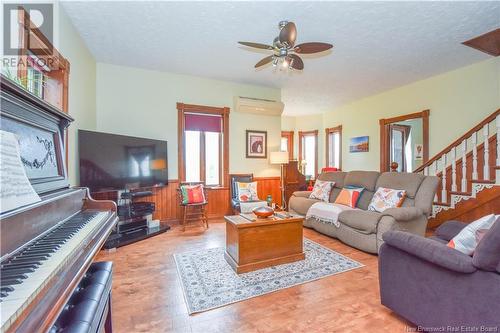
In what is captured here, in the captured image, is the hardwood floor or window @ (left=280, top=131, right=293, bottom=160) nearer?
the hardwood floor

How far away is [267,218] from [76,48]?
3.16 metres

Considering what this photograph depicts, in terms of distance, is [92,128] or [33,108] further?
[92,128]

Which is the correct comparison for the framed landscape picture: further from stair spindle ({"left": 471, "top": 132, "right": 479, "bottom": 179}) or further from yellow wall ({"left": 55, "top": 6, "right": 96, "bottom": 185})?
yellow wall ({"left": 55, "top": 6, "right": 96, "bottom": 185})

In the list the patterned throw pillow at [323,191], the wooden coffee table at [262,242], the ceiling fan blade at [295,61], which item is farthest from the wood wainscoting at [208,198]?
the ceiling fan blade at [295,61]

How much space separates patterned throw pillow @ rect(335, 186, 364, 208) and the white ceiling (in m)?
2.08

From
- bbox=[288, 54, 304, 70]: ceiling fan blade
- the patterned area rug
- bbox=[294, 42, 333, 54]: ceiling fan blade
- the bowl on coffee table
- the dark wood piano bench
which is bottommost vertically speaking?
the patterned area rug

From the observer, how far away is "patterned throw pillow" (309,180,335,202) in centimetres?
420

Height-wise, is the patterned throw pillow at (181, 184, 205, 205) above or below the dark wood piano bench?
above

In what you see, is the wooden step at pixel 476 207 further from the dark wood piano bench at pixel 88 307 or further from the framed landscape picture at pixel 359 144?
the dark wood piano bench at pixel 88 307

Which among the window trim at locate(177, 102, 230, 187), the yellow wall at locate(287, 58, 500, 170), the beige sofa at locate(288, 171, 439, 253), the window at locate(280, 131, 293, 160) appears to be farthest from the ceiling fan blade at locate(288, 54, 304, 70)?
the window at locate(280, 131, 293, 160)

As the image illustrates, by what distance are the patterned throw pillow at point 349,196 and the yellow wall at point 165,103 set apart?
6.26ft

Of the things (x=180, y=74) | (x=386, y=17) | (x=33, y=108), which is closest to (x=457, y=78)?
(x=386, y=17)

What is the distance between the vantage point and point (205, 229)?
416 centimetres

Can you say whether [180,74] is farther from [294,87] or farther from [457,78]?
[457,78]
